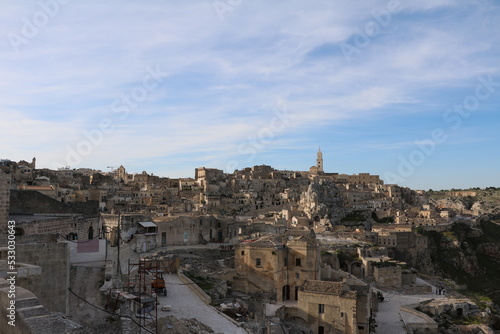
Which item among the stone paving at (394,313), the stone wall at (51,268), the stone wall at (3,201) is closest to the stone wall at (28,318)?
the stone wall at (51,268)

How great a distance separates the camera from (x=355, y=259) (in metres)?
39.6

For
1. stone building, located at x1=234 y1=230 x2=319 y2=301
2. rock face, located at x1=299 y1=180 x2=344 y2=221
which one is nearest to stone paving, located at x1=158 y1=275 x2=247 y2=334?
stone building, located at x1=234 y1=230 x2=319 y2=301

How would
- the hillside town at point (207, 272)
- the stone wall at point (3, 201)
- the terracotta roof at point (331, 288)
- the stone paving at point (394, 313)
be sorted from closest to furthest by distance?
the hillside town at point (207, 272)
the stone wall at point (3, 201)
the terracotta roof at point (331, 288)
the stone paving at point (394, 313)

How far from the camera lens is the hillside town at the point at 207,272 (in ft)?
28.5

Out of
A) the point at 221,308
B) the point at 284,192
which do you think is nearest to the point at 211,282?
the point at 221,308

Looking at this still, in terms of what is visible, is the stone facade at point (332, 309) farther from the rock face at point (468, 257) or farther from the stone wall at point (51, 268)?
the rock face at point (468, 257)

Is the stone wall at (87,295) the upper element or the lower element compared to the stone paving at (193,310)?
upper

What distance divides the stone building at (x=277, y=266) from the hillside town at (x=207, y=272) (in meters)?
0.06

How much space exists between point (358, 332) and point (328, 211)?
1828 inches

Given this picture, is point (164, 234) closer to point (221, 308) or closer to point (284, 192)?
point (221, 308)

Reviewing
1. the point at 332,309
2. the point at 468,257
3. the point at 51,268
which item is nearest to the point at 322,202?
the point at 468,257

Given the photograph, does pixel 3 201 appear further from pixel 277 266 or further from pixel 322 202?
pixel 322 202

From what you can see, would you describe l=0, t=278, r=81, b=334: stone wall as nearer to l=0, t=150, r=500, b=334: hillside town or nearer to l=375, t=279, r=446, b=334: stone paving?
l=0, t=150, r=500, b=334: hillside town

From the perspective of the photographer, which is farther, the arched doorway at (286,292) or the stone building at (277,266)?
the arched doorway at (286,292)
